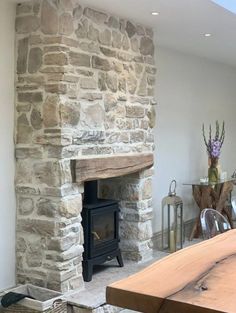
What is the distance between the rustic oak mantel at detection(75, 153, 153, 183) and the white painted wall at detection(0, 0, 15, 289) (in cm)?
60

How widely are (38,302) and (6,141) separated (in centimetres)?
135

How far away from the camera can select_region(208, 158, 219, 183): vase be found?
649 centimetres

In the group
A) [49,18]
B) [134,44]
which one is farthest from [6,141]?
[134,44]

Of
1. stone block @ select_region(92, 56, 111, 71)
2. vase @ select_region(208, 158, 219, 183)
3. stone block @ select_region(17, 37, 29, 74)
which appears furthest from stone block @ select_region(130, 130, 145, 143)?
vase @ select_region(208, 158, 219, 183)

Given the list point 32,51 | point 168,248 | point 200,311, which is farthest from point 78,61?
point 200,311

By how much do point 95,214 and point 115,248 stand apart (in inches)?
20.6

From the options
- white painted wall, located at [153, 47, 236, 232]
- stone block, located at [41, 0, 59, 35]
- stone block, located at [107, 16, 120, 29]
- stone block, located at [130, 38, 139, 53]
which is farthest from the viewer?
white painted wall, located at [153, 47, 236, 232]

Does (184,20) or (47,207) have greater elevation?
(184,20)

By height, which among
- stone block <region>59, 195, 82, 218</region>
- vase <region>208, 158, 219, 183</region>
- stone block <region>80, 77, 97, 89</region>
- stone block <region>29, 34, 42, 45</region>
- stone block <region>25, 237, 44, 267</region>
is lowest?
stone block <region>25, 237, 44, 267</region>

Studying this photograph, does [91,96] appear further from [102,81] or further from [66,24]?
[66,24]

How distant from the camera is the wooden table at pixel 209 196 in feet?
21.1

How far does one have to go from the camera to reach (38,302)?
3686 mm

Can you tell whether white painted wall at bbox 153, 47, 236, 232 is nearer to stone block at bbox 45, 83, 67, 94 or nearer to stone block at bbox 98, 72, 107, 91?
stone block at bbox 98, 72, 107, 91

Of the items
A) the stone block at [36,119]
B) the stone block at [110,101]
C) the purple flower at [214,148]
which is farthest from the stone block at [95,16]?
the purple flower at [214,148]
